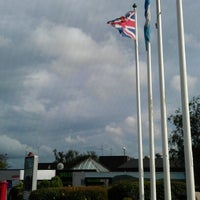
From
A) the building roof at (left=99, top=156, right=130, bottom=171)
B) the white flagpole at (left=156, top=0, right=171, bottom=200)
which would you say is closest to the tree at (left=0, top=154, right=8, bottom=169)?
the building roof at (left=99, top=156, right=130, bottom=171)

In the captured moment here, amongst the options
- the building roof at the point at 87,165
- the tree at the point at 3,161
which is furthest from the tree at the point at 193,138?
the tree at the point at 3,161

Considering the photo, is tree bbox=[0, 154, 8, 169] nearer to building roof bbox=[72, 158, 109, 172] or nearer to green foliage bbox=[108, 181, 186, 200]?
building roof bbox=[72, 158, 109, 172]

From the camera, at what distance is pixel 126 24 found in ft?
62.2

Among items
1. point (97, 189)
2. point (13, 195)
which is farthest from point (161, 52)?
point (13, 195)

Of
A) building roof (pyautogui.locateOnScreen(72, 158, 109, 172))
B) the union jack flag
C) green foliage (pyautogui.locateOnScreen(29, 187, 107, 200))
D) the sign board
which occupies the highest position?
the union jack flag

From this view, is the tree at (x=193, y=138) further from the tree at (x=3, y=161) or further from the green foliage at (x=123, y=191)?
the tree at (x=3, y=161)

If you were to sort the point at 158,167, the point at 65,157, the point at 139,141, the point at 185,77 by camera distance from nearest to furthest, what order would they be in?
the point at 185,77 < the point at 139,141 < the point at 158,167 < the point at 65,157

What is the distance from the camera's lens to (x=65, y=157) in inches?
5408

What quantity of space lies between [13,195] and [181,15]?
30.8 meters

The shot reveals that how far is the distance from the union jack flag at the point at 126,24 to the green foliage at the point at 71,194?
10.9 meters

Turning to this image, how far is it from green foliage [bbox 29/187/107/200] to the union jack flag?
35.8 feet

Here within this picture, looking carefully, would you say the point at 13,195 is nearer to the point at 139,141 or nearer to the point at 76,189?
the point at 76,189

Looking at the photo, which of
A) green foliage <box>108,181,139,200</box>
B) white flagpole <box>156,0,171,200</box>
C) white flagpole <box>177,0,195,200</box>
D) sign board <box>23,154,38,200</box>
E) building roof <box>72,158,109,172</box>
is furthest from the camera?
building roof <box>72,158,109,172</box>

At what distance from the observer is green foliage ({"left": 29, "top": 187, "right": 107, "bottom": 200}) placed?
25062 mm
